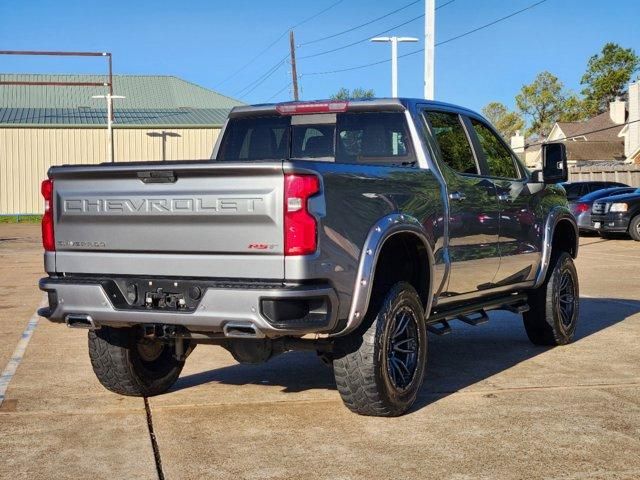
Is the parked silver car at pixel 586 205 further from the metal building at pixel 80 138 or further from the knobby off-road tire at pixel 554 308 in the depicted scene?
the metal building at pixel 80 138

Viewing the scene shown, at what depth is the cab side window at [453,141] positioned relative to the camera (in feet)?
24.5

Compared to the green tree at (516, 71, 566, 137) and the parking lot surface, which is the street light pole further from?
the green tree at (516, 71, 566, 137)

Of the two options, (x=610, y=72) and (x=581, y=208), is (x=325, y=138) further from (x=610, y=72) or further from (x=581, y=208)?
(x=610, y=72)

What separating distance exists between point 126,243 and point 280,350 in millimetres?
1121

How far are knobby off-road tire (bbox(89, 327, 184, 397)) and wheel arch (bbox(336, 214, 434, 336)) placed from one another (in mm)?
1632

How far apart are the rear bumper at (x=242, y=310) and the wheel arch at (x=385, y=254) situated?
0.70 ft

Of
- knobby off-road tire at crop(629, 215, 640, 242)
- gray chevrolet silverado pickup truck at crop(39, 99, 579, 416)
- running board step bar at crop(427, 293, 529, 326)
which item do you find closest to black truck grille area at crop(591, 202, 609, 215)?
knobby off-road tire at crop(629, 215, 640, 242)

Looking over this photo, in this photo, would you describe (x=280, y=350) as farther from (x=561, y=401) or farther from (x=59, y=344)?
(x=59, y=344)

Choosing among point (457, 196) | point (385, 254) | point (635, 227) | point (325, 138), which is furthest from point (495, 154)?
point (635, 227)

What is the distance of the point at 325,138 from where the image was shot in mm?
7523

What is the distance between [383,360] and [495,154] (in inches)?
117

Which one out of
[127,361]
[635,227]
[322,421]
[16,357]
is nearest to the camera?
[322,421]

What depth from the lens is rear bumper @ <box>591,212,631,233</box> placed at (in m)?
25.2

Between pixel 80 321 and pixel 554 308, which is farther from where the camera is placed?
pixel 554 308
